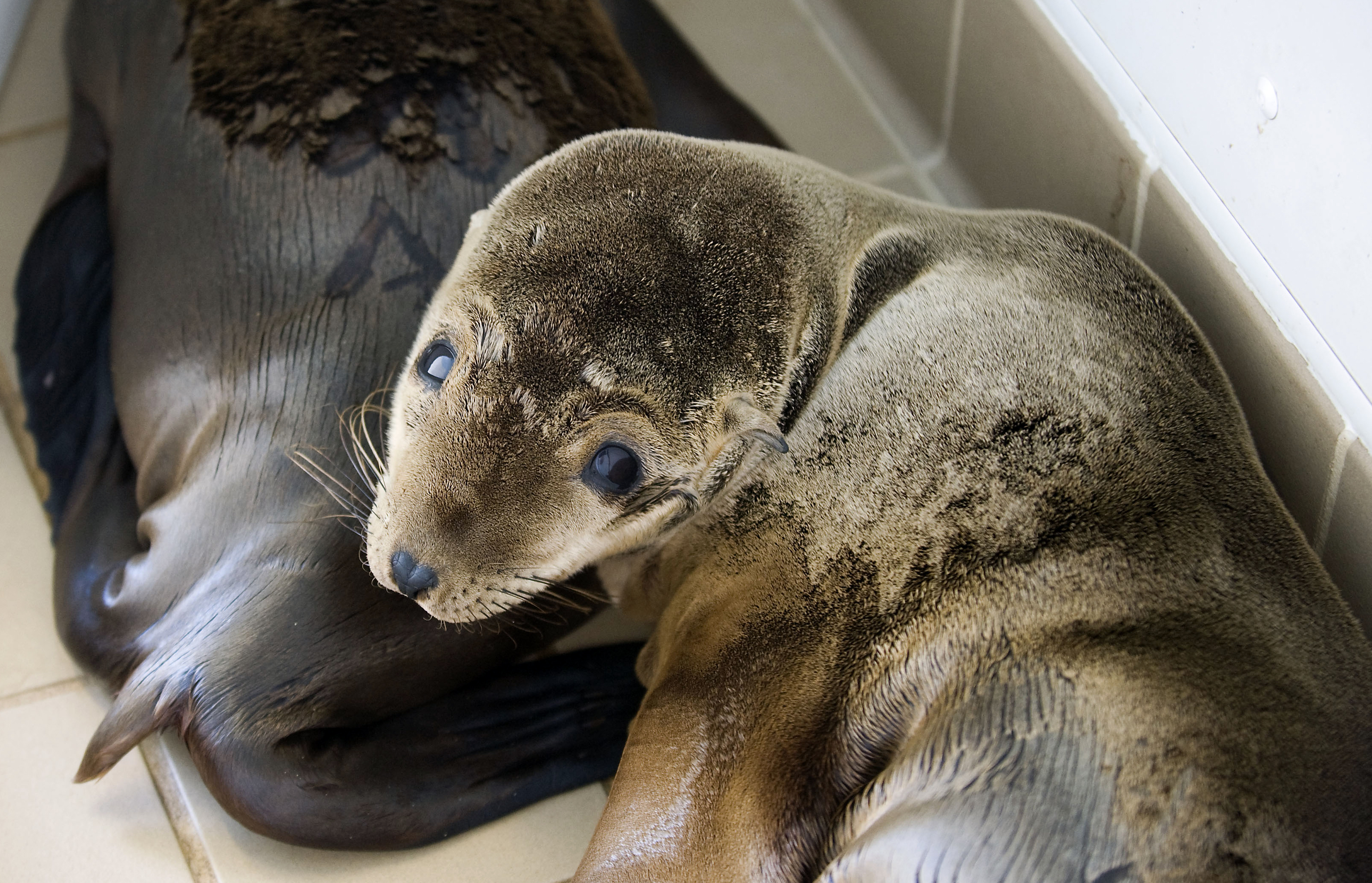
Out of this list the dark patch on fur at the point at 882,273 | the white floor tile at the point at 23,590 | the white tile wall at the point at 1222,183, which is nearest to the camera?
the white tile wall at the point at 1222,183

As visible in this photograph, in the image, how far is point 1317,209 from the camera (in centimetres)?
174

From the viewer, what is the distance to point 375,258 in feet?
7.02

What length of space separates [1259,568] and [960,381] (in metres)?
0.41

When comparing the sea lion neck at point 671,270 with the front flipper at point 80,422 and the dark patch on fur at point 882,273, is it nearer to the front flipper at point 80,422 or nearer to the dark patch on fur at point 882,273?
the dark patch on fur at point 882,273

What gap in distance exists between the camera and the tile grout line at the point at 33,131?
2926mm

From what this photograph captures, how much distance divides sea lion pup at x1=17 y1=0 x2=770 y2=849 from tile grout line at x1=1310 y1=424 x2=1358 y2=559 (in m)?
1.08

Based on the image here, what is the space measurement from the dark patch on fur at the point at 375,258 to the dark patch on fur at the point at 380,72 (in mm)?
111

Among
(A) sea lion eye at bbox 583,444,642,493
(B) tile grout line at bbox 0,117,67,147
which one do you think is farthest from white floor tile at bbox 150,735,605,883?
(B) tile grout line at bbox 0,117,67,147

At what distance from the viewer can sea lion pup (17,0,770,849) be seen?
1.98m

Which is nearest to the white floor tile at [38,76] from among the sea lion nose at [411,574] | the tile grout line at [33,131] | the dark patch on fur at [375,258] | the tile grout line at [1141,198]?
the tile grout line at [33,131]

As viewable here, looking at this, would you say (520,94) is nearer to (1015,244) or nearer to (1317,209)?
(1015,244)

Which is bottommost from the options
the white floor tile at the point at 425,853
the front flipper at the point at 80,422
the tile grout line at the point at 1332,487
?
the white floor tile at the point at 425,853

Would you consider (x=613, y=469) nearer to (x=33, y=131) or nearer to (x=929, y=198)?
(x=929, y=198)

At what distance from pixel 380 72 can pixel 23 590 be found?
3.67ft
